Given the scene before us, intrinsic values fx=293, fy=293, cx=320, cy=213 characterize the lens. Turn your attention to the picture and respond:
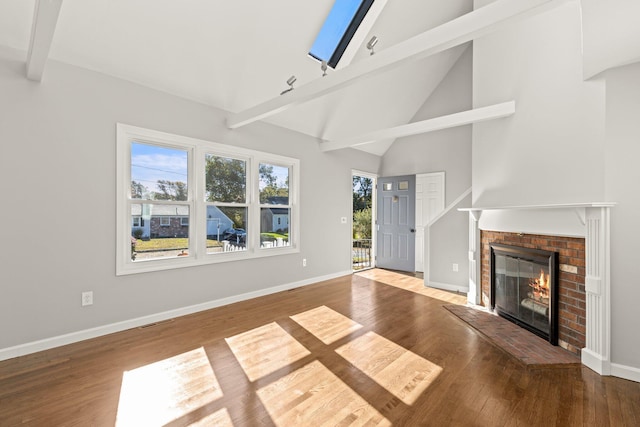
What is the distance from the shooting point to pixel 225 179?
167 inches

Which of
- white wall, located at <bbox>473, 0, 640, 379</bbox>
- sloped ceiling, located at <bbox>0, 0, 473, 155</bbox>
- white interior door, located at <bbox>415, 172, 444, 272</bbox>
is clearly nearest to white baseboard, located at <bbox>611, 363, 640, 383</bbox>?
white wall, located at <bbox>473, 0, 640, 379</bbox>

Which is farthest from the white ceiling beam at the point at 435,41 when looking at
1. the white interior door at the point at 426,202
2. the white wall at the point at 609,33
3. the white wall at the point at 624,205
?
the white interior door at the point at 426,202

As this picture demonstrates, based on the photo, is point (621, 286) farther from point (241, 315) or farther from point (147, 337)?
point (147, 337)

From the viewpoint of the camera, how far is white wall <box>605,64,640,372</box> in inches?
89.4

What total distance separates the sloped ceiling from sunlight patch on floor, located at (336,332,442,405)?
10.6ft

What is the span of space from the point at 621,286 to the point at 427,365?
5.41 feet

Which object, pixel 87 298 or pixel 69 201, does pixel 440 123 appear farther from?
pixel 87 298

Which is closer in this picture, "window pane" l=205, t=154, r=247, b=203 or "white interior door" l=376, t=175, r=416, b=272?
"window pane" l=205, t=154, r=247, b=203

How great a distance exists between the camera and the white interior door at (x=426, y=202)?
600 centimetres

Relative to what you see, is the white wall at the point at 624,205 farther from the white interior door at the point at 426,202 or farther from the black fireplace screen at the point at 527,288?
the white interior door at the point at 426,202

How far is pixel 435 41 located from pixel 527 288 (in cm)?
280

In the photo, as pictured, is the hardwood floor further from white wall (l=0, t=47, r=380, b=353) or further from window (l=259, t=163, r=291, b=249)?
window (l=259, t=163, r=291, b=249)

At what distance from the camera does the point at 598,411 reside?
1905 mm

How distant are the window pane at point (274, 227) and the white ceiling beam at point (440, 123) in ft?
5.05
